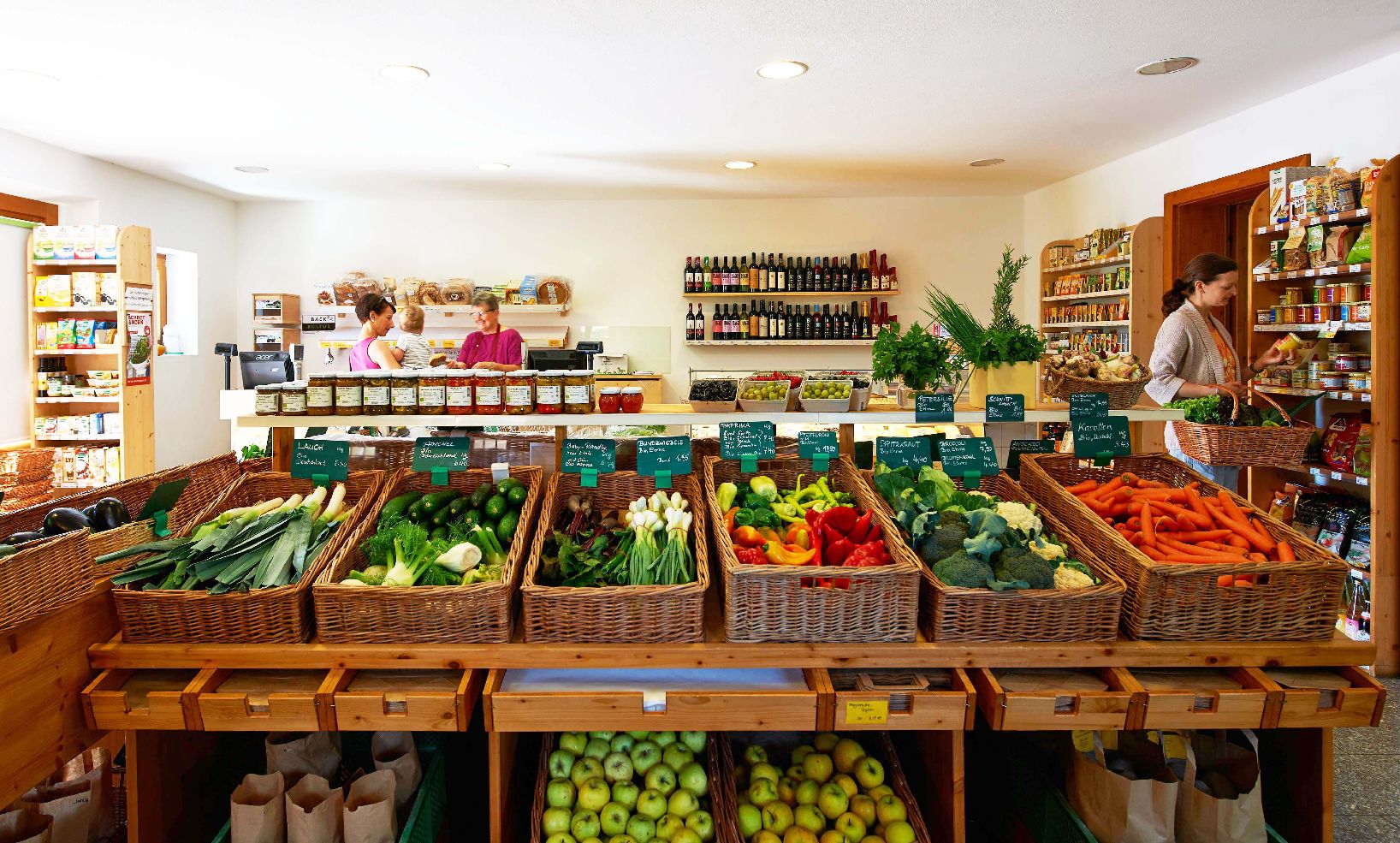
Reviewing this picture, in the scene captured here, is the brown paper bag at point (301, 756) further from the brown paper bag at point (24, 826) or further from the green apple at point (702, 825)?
the green apple at point (702, 825)

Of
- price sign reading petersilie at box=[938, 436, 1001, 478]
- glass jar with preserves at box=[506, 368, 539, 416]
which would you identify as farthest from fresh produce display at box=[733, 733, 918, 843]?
glass jar with preserves at box=[506, 368, 539, 416]

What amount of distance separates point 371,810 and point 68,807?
824mm

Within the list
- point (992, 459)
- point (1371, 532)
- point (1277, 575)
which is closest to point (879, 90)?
point (992, 459)

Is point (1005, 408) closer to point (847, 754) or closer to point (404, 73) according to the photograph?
point (847, 754)

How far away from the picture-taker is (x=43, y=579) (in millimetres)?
1668

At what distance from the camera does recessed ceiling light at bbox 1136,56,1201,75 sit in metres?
3.99

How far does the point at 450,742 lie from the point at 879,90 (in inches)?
150

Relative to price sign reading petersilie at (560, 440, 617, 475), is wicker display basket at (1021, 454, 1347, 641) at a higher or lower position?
lower

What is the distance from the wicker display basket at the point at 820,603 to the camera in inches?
72.6

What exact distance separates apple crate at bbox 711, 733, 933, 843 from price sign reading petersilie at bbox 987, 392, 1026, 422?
102 cm

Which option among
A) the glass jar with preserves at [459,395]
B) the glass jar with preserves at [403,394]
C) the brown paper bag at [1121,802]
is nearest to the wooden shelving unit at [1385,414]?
the brown paper bag at [1121,802]

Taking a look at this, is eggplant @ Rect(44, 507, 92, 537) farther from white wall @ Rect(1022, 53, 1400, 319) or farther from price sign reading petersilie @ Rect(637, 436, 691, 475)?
white wall @ Rect(1022, 53, 1400, 319)

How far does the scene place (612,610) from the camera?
73.1 inches

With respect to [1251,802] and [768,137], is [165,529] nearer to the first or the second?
[1251,802]
